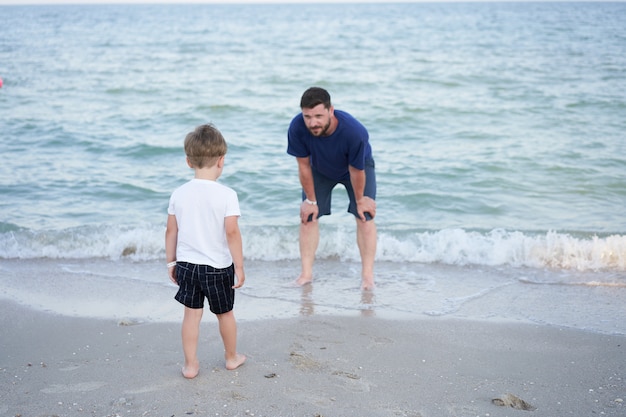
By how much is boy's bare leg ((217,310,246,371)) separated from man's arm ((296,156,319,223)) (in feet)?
5.69

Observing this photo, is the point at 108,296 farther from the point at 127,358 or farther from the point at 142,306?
the point at 127,358

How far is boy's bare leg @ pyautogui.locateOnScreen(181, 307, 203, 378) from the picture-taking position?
145 inches

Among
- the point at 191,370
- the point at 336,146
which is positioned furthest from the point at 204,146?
the point at 336,146

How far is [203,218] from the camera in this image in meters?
3.51

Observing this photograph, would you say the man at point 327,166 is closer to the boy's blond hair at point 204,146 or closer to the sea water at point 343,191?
the sea water at point 343,191

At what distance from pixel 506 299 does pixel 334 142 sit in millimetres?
1750

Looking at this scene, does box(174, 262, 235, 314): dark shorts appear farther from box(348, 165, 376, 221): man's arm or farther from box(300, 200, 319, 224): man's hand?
box(300, 200, 319, 224): man's hand

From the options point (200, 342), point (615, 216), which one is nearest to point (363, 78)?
A: point (615, 216)

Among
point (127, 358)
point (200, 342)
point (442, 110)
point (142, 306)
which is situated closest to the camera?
point (127, 358)

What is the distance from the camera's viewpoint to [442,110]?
1320cm

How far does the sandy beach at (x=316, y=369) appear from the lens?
3416 millimetres

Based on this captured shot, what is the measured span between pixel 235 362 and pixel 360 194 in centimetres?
186

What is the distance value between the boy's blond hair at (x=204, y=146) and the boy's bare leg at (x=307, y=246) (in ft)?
7.35

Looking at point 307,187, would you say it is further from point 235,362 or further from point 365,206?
point 235,362
